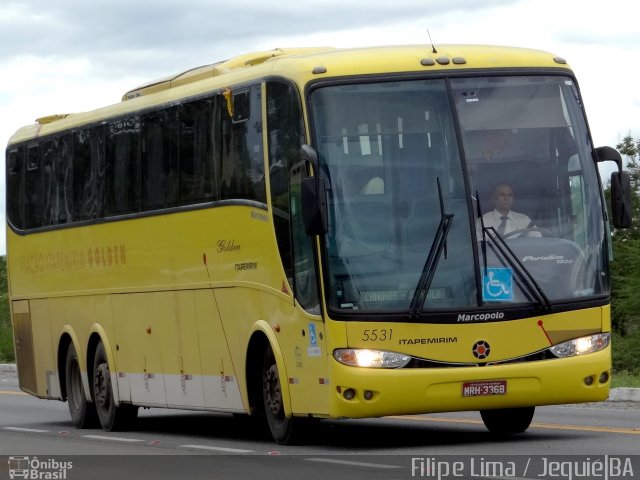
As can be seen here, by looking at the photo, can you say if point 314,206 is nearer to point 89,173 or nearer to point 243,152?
point 243,152

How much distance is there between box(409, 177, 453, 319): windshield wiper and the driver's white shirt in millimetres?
335

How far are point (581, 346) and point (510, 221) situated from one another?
1.25m

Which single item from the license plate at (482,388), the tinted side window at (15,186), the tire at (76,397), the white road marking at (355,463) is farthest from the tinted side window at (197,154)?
the tinted side window at (15,186)

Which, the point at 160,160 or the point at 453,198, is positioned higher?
the point at 160,160

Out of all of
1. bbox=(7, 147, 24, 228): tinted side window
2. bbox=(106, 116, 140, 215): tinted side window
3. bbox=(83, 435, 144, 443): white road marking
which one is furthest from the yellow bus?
bbox=(7, 147, 24, 228): tinted side window

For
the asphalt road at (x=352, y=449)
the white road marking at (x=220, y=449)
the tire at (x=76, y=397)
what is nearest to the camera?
the asphalt road at (x=352, y=449)

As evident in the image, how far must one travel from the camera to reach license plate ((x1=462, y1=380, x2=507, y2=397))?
14.6 m

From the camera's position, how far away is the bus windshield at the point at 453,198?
14672 mm

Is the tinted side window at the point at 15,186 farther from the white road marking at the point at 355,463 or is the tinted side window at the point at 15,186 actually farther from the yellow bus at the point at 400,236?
the white road marking at the point at 355,463

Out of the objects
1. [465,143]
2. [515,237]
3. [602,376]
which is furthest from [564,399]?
[465,143]

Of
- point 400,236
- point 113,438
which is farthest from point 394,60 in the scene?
point 113,438

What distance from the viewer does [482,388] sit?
48.1 feet

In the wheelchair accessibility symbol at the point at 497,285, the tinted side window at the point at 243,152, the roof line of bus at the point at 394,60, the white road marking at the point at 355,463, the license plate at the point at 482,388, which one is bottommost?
the white road marking at the point at 355,463

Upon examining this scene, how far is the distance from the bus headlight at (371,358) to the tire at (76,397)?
7980mm
